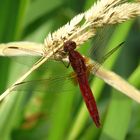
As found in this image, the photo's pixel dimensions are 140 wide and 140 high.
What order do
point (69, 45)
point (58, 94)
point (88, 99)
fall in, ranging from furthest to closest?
point (58, 94) < point (88, 99) < point (69, 45)

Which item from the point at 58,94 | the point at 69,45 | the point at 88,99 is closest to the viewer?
the point at 69,45

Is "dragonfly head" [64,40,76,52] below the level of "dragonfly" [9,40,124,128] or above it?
above

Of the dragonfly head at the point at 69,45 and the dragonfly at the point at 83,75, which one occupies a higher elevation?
the dragonfly head at the point at 69,45

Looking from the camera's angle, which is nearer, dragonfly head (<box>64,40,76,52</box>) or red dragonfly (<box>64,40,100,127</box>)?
dragonfly head (<box>64,40,76,52</box>)

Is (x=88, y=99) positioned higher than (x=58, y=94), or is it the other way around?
(x=88, y=99)

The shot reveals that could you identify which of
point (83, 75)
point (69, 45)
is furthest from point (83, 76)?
point (69, 45)

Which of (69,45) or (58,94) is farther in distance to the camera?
(58,94)

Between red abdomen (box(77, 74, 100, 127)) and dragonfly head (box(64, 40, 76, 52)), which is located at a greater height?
dragonfly head (box(64, 40, 76, 52))

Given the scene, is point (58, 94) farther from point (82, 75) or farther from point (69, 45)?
point (69, 45)

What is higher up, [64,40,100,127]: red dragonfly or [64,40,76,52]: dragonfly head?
[64,40,76,52]: dragonfly head

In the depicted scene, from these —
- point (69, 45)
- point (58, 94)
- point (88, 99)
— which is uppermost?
point (69, 45)

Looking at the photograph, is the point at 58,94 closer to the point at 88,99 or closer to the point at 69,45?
the point at 88,99
